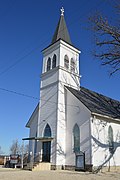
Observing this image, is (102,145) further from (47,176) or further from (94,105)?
(47,176)

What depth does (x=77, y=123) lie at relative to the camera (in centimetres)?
2030

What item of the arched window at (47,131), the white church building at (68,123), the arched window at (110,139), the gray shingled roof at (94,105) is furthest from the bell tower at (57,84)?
the arched window at (110,139)

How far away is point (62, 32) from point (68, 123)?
12984 mm

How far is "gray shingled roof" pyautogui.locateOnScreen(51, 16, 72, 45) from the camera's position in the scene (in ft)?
87.4

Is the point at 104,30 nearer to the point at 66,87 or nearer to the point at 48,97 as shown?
the point at 66,87

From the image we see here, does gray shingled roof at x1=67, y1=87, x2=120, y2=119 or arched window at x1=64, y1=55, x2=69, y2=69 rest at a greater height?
arched window at x1=64, y1=55, x2=69, y2=69

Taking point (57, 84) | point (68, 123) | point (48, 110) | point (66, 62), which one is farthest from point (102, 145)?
point (66, 62)

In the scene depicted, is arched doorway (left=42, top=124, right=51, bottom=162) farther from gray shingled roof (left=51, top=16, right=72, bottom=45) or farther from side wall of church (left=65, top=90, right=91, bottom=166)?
gray shingled roof (left=51, top=16, right=72, bottom=45)

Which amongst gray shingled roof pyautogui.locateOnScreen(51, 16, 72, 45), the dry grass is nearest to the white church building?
gray shingled roof pyautogui.locateOnScreen(51, 16, 72, 45)

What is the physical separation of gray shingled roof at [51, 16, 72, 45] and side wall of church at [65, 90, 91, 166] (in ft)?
27.1

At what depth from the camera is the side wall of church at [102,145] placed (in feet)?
61.6

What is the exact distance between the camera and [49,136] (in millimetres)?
21562

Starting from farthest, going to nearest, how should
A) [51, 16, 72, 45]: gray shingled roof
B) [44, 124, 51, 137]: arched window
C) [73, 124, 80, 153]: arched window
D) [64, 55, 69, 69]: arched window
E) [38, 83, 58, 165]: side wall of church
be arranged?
[51, 16, 72, 45]: gray shingled roof
[64, 55, 69, 69]: arched window
[44, 124, 51, 137]: arched window
[38, 83, 58, 165]: side wall of church
[73, 124, 80, 153]: arched window

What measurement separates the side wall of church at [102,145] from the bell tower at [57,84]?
3.52 metres
